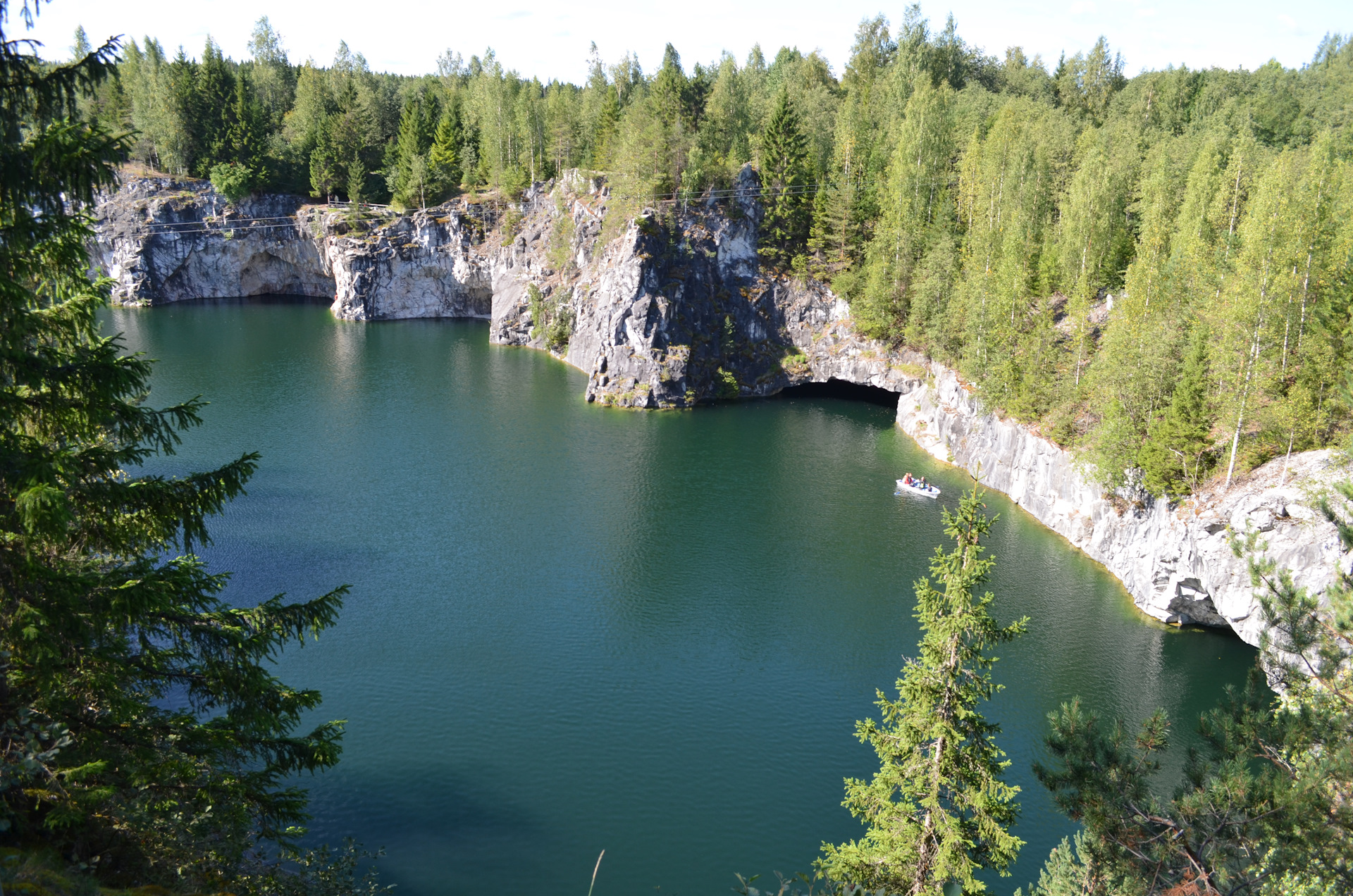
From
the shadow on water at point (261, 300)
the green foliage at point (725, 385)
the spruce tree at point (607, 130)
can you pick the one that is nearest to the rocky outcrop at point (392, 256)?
the shadow on water at point (261, 300)

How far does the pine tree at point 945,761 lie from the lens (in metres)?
16.0

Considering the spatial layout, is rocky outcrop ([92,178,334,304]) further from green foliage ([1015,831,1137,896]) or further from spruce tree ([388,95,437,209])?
green foliage ([1015,831,1137,896])

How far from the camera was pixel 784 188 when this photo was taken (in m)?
71.1

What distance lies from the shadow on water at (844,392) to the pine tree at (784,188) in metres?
10.5

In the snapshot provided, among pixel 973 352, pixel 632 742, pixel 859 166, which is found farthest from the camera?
pixel 859 166

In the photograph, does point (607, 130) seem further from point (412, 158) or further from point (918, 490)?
point (918, 490)

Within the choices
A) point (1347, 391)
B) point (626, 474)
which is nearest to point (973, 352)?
point (626, 474)

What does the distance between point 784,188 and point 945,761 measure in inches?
2405

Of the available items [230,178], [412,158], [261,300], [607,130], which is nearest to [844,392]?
[607,130]

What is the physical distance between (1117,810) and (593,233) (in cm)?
6909

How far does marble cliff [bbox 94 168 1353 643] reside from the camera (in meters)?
35.1

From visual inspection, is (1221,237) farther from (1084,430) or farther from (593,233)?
(593,233)

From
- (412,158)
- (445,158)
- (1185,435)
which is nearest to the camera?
(1185,435)

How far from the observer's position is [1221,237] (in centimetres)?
4591
